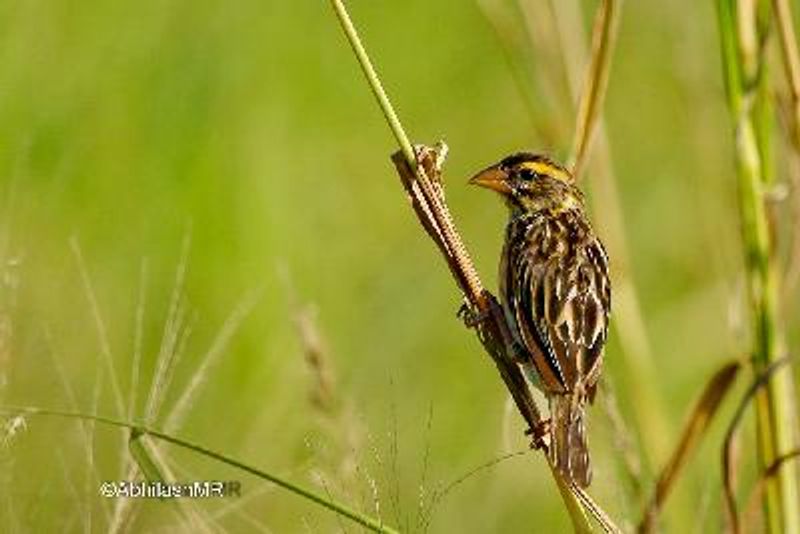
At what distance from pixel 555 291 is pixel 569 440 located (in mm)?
530

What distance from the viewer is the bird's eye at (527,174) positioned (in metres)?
4.88

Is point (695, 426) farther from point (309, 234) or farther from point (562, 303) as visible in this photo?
point (309, 234)

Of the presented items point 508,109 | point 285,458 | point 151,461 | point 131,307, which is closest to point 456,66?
point 508,109

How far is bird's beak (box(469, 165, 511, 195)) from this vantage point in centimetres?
483

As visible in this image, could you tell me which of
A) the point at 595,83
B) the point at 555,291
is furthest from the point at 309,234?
the point at 595,83

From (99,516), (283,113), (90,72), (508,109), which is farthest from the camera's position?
(508,109)

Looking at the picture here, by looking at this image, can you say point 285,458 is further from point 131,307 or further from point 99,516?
point 99,516

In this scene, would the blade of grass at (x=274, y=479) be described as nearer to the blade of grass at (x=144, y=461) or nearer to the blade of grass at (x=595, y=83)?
the blade of grass at (x=144, y=461)

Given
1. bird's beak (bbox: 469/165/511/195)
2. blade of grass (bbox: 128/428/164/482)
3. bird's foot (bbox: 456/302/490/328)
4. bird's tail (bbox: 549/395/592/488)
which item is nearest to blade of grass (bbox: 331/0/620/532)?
bird's foot (bbox: 456/302/490/328)

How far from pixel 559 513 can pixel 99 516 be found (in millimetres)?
2291

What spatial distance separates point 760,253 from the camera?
4.17m

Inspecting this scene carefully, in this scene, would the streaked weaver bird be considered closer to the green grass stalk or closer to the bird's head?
the bird's head

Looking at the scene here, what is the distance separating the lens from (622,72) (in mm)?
8773

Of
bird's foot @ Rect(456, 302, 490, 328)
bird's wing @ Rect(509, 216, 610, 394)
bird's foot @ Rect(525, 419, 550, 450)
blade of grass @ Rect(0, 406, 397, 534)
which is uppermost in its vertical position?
bird's wing @ Rect(509, 216, 610, 394)
